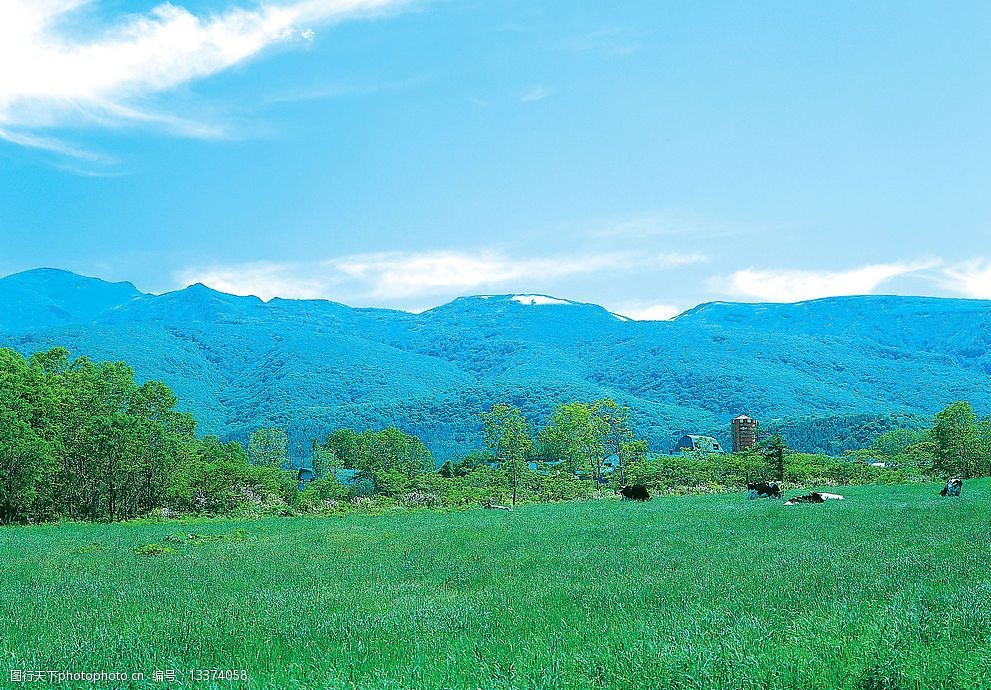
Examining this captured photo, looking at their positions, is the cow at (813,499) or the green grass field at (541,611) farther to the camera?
the cow at (813,499)

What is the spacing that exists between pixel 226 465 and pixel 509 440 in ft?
53.0

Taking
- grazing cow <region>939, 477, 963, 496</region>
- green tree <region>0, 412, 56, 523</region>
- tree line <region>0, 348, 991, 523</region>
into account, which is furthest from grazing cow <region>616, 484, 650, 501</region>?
green tree <region>0, 412, 56, 523</region>

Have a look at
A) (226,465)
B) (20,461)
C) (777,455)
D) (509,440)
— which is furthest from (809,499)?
(20,461)

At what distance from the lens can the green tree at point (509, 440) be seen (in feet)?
138

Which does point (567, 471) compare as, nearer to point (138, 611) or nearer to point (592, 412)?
point (592, 412)

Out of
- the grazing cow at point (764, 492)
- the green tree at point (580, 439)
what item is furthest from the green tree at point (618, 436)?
the grazing cow at point (764, 492)

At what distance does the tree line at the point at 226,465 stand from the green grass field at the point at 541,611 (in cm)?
1520

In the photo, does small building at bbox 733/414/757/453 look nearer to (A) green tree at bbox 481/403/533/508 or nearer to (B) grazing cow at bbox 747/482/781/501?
(A) green tree at bbox 481/403/533/508

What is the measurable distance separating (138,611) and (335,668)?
4.27 meters

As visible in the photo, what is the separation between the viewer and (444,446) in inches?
6388

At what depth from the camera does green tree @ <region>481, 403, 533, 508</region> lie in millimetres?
42000

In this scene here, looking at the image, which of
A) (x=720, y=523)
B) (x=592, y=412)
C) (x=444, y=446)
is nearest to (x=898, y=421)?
(x=444, y=446)

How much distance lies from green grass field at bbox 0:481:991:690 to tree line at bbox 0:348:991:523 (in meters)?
15.2

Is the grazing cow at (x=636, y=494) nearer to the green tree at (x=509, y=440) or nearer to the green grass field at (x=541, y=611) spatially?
the green tree at (x=509, y=440)
